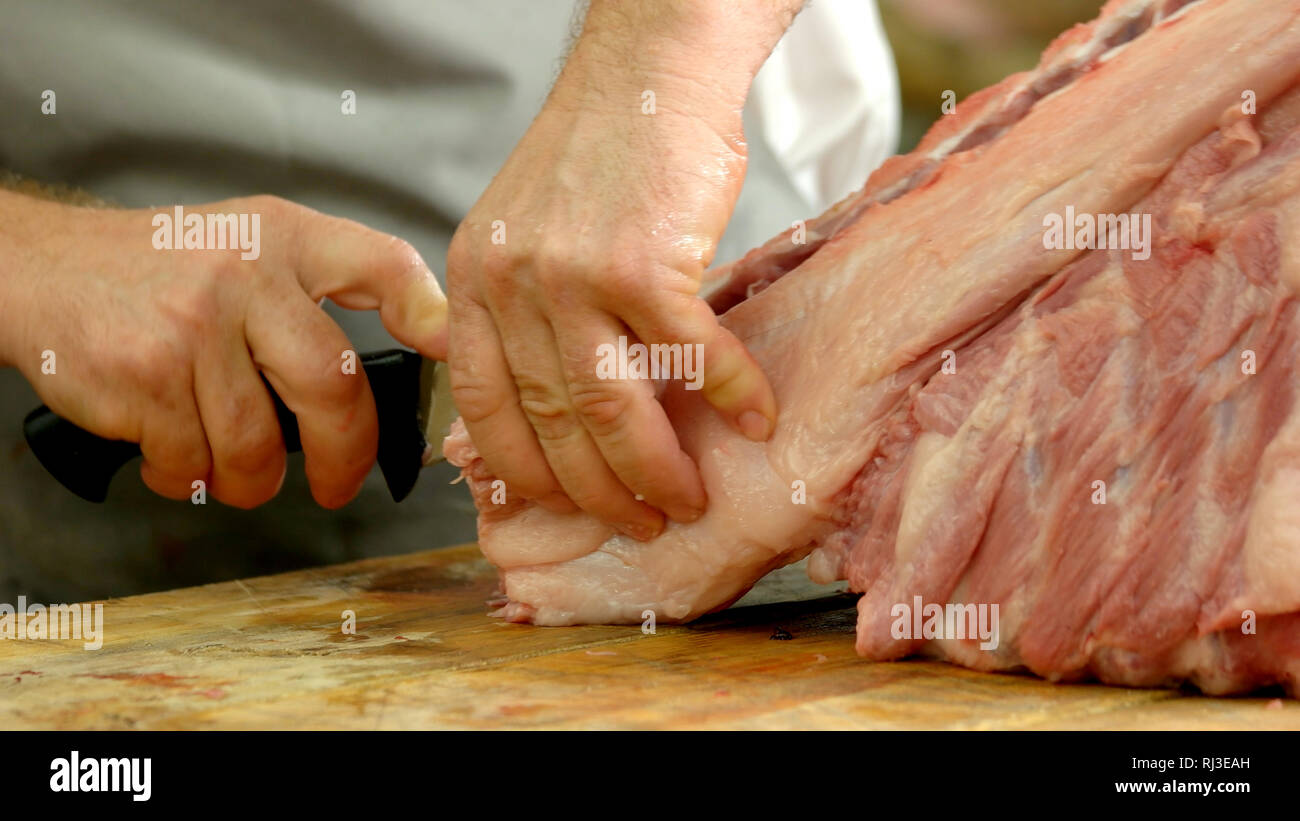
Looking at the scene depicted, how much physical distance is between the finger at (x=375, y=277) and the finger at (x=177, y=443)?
26cm

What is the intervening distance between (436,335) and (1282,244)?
1.13 metres

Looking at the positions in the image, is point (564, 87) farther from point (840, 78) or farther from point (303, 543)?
point (840, 78)

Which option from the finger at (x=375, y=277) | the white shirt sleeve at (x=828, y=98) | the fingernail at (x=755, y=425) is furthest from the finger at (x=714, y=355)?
the white shirt sleeve at (x=828, y=98)

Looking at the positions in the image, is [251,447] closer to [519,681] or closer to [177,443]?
[177,443]

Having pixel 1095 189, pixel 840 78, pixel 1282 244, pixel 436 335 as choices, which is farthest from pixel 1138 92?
pixel 840 78

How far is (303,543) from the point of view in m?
2.53

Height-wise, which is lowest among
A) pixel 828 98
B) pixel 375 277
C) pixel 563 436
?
pixel 563 436

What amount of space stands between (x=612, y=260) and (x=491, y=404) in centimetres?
28

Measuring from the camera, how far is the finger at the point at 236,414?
6.25 ft

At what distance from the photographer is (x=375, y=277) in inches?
75.7

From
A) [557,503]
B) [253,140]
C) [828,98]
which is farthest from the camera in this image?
[828,98]

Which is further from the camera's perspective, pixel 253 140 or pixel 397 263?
pixel 253 140

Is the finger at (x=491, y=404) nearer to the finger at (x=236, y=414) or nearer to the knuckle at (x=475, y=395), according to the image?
the knuckle at (x=475, y=395)

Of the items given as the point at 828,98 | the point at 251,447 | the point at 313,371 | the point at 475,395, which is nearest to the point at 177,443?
the point at 251,447
